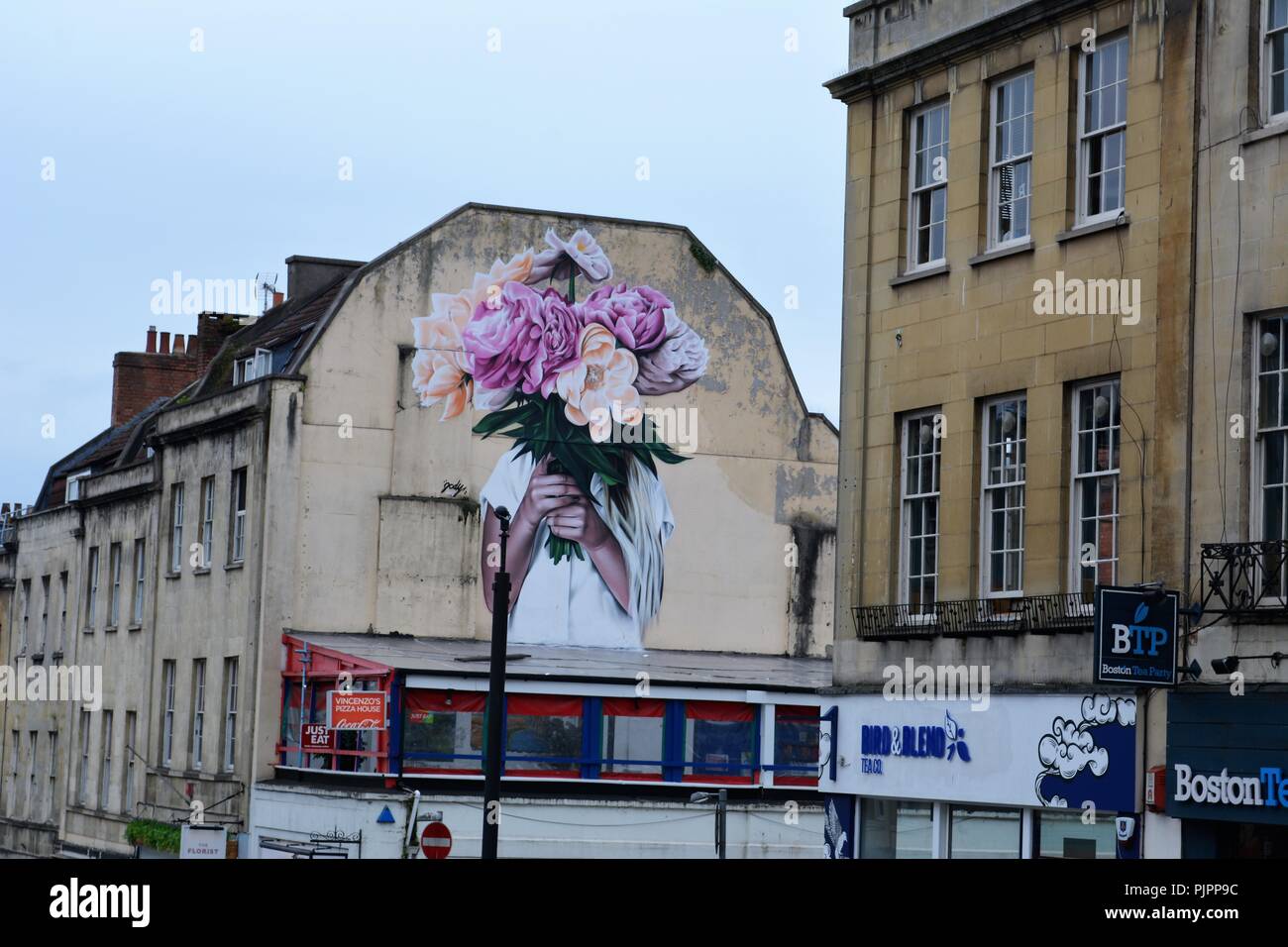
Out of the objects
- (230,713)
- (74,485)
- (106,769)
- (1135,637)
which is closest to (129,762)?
(106,769)

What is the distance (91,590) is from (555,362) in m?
16.5

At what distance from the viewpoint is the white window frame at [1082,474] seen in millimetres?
19172

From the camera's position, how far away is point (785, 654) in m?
43.8

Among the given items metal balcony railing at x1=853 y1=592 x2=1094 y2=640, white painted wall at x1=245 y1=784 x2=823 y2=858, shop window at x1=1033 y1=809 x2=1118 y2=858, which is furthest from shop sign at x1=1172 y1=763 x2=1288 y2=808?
white painted wall at x1=245 y1=784 x2=823 y2=858

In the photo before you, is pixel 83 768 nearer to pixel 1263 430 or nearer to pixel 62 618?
pixel 62 618

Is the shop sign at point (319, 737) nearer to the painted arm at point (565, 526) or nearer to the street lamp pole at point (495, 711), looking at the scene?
the painted arm at point (565, 526)

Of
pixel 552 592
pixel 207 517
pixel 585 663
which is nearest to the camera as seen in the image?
pixel 585 663

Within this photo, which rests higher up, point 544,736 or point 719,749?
point 544,736

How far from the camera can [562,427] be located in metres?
42.0

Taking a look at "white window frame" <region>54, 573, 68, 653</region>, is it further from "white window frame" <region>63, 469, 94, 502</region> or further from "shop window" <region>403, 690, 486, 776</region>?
"shop window" <region>403, 690, 486, 776</region>

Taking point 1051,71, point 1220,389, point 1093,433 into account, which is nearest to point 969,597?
point 1093,433

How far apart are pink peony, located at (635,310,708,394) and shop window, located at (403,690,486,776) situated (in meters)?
9.71

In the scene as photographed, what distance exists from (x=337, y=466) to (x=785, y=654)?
11027 mm
